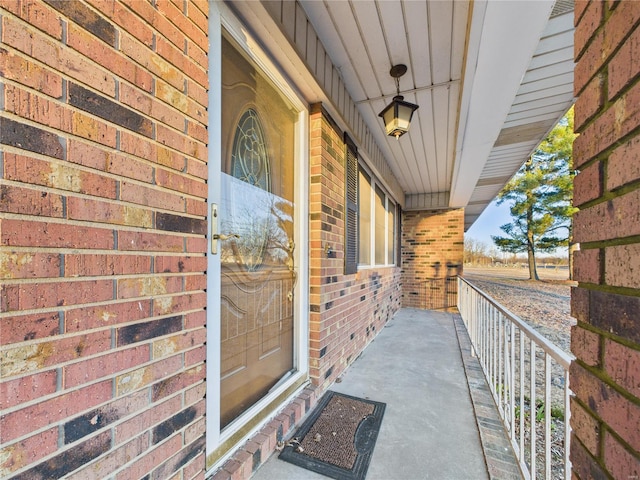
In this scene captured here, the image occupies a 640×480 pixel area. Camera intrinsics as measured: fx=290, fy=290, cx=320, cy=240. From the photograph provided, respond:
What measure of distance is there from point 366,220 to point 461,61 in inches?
84.9

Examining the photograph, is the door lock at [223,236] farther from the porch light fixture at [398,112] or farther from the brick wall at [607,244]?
the porch light fixture at [398,112]

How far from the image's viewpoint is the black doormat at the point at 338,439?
1.54m

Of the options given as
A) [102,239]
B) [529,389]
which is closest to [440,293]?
[529,389]

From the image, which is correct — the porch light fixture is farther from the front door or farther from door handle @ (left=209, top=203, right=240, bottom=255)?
door handle @ (left=209, top=203, right=240, bottom=255)

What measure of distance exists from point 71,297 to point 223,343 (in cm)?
80

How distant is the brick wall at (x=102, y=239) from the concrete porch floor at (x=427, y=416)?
92 cm

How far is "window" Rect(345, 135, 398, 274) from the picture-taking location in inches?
116

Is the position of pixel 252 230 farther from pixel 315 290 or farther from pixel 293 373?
pixel 293 373

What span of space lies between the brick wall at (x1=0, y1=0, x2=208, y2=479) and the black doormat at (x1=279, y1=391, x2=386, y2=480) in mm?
682

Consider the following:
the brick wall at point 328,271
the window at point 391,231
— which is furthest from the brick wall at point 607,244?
the window at point 391,231

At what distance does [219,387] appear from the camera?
1.39 metres

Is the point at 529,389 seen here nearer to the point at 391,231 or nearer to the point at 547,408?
the point at 547,408

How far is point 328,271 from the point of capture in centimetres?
237

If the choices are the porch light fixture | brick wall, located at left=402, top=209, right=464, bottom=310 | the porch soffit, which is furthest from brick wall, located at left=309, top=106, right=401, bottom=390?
brick wall, located at left=402, top=209, right=464, bottom=310
